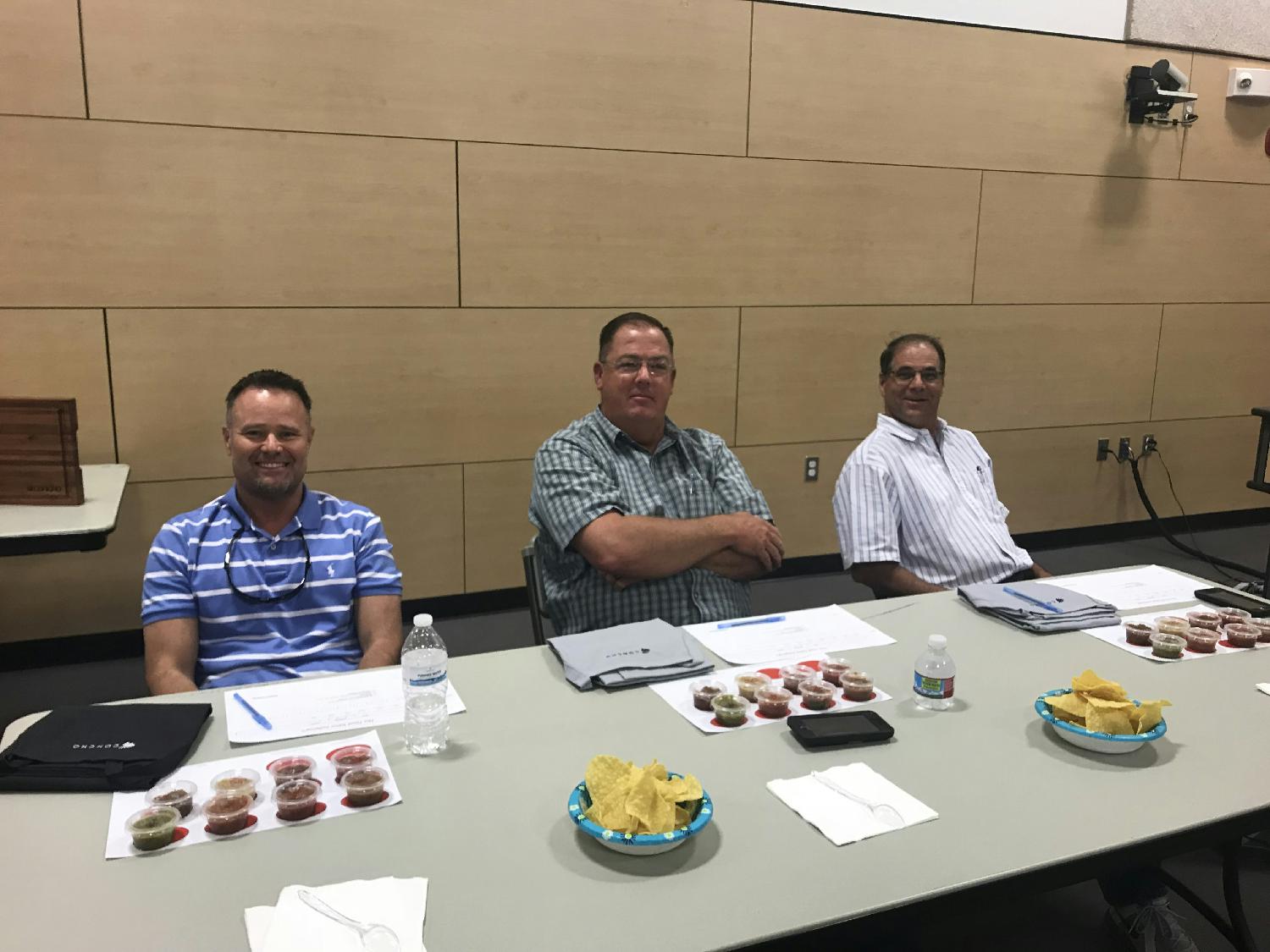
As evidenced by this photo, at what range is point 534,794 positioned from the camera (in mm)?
1316

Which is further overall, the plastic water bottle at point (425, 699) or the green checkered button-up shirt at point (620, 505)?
the green checkered button-up shirt at point (620, 505)

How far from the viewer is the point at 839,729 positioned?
4.87ft

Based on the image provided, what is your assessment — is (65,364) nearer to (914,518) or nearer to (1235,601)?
(914,518)

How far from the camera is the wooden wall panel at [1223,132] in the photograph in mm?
5035

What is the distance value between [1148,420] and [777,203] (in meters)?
2.81

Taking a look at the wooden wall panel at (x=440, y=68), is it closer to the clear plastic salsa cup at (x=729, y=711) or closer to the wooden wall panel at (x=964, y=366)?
the wooden wall panel at (x=964, y=366)

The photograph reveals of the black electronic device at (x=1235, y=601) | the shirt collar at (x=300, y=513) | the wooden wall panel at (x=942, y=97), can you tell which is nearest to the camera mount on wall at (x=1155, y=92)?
the wooden wall panel at (x=942, y=97)

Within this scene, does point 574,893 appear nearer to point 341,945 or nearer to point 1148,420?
point 341,945

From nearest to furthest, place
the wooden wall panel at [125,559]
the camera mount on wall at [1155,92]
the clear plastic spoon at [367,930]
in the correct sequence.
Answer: the clear plastic spoon at [367,930] < the wooden wall panel at [125,559] < the camera mount on wall at [1155,92]

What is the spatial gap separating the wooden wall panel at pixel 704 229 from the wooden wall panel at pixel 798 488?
0.74m

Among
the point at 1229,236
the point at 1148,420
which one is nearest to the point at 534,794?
the point at 1148,420

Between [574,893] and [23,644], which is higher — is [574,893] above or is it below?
above

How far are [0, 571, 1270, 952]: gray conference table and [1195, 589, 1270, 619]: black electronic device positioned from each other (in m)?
0.50

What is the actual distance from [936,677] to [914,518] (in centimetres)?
116
